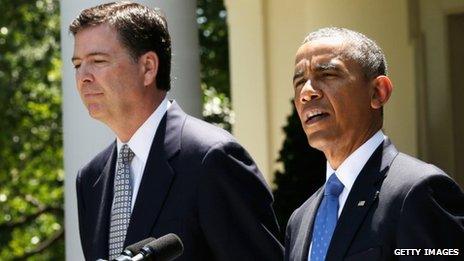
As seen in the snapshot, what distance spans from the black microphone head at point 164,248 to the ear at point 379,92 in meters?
0.86

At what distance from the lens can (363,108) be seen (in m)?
4.07

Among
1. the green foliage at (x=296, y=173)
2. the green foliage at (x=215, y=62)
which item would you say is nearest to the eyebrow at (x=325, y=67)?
the green foliage at (x=296, y=173)

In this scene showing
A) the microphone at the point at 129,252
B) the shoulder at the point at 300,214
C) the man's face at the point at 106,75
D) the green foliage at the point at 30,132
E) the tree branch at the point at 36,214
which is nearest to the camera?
the microphone at the point at 129,252

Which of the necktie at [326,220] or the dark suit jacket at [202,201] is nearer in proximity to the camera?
the necktie at [326,220]

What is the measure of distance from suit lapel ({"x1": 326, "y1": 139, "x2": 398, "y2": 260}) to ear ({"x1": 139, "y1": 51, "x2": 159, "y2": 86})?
1.05 m

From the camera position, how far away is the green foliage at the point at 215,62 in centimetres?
1747

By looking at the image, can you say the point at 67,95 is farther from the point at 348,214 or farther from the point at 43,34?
the point at 43,34

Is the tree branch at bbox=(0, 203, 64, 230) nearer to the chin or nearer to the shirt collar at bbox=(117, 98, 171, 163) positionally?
the shirt collar at bbox=(117, 98, 171, 163)

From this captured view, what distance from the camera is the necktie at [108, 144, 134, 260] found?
15.3 ft

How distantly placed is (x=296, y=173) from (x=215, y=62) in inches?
333

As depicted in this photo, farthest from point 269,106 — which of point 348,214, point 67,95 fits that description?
point 348,214

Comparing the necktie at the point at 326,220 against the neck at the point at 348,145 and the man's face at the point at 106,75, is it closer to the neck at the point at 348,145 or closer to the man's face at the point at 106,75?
the neck at the point at 348,145

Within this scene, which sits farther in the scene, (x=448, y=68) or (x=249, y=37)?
(x=249, y=37)

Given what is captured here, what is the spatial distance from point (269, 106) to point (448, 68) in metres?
1.78
